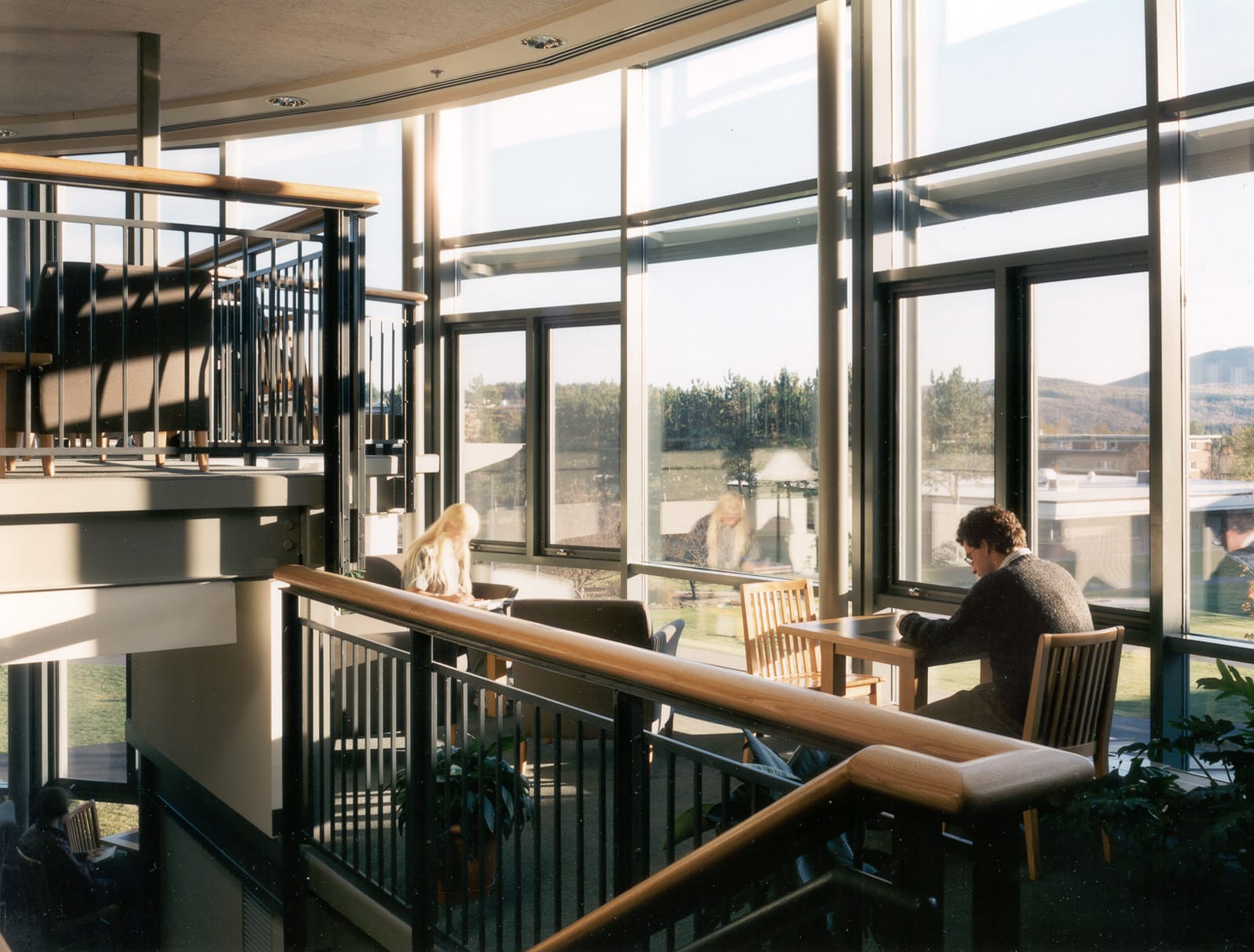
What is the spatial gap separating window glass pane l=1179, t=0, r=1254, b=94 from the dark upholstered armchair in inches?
170

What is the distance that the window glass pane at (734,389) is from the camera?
667cm

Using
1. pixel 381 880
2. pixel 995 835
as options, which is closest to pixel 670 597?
pixel 381 880

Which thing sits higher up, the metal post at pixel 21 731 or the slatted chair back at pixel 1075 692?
the slatted chair back at pixel 1075 692

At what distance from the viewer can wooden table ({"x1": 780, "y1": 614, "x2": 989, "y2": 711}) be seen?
4293 mm

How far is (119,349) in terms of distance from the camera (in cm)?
372

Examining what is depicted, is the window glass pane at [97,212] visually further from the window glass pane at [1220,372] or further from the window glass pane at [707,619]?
the window glass pane at [1220,372]

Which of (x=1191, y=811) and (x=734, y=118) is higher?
(x=734, y=118)

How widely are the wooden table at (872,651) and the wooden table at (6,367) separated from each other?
2947mm

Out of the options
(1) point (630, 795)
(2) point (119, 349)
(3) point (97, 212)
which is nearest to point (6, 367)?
(2) point (119, 349)

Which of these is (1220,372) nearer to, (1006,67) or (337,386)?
(1006,67)

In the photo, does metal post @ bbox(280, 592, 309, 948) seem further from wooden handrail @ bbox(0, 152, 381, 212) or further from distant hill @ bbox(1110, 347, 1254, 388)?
distant hill @ bbox(1110, 347, 1254, 388)

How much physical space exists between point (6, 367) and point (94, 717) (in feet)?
22.0

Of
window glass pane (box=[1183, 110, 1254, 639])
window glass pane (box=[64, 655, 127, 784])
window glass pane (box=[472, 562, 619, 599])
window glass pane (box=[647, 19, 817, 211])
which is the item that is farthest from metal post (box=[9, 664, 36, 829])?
window glass pane (box=[1183, 110, 1254, 639])

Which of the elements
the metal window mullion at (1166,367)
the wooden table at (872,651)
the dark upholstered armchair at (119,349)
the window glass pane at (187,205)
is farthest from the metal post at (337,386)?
the window glass pane at (187,205)
